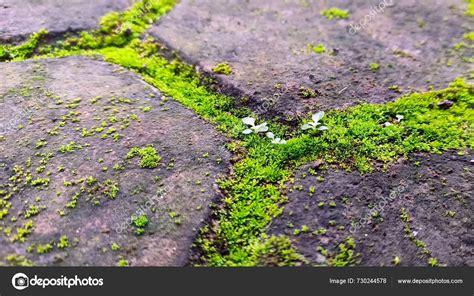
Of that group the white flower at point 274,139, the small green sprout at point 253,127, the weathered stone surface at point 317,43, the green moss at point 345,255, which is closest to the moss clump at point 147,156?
the small green sprout at point 253,127

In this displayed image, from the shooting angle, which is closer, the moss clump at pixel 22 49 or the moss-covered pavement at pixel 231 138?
the moss-covered pavement at pixel 231 138

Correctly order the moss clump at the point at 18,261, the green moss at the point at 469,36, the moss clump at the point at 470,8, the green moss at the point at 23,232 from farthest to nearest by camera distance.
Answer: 1. the moss clump at the point at 470,8
2. the green moss at the point at 469,36
3. the green moss at the point at 23,232
4. the moss clump at the point at 18,261

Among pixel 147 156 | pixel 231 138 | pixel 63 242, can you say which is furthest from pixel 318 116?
pixel 63 242

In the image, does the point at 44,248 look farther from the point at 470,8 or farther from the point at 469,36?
the point at 470,8

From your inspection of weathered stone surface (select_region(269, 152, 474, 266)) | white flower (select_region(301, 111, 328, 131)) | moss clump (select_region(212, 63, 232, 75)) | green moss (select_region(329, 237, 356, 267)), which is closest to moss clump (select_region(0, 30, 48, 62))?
moss clump (select_region(212, 63, 232, 75))

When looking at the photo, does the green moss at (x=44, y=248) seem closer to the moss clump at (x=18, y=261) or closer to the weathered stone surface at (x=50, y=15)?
the moss clump at (x=18, y=261)

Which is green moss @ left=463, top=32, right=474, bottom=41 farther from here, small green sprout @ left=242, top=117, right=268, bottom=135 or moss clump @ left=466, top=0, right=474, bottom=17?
small green sprout @ left=242, top=117, right=268, bottom=135
